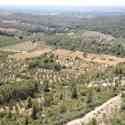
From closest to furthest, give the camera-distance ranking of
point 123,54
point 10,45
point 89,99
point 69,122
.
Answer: point 69,122 < point 89,99 < point 123,54 < point 10,45

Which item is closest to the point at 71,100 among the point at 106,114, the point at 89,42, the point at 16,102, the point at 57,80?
the point at 16,102

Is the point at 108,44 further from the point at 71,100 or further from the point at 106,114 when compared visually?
A: the point at 106,114

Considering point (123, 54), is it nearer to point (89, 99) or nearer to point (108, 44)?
point (108, 44)

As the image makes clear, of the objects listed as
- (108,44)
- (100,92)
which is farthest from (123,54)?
(100,92)

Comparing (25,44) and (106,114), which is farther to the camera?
(25,44)

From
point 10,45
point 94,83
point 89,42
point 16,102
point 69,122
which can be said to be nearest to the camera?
point 69,122

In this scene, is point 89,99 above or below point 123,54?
above
